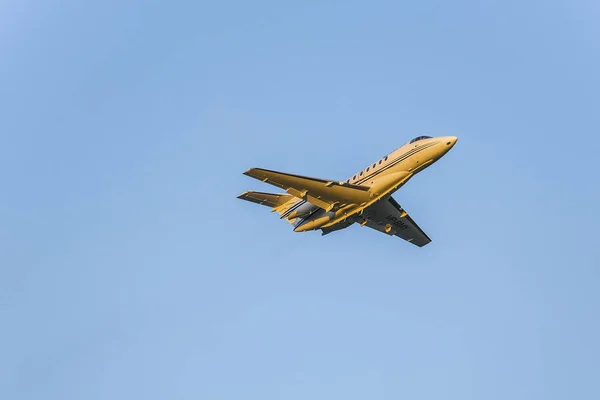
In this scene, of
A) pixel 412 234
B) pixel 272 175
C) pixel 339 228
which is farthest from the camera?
pixel 412 234

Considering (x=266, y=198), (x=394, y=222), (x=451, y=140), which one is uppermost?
(x=266, y=198)

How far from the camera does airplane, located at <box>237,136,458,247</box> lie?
8288cm

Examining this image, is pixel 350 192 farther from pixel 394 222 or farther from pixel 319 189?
pixel 394 222

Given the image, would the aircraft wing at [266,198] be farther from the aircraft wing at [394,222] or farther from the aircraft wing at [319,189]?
the aircraft wing at [394,222]

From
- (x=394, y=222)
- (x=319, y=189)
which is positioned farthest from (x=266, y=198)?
(x=394, y=222)

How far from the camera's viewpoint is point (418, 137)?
84.6m

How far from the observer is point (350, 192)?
8425 centimetres

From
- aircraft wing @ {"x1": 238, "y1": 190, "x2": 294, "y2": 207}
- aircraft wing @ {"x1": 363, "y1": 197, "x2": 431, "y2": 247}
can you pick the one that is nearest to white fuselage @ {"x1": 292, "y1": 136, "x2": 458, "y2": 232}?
aircraft wing @ {"x1": 363, "y1": 197, "x2": 431, "y2": 247}

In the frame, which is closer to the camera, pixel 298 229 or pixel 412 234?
pixel 298 229

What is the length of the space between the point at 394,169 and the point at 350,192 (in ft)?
14.5

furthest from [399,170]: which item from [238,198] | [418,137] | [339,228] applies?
[238,198]

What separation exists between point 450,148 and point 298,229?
660 inches

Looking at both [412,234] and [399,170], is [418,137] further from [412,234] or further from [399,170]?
[412,234]

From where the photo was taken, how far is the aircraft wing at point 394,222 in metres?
90.3
